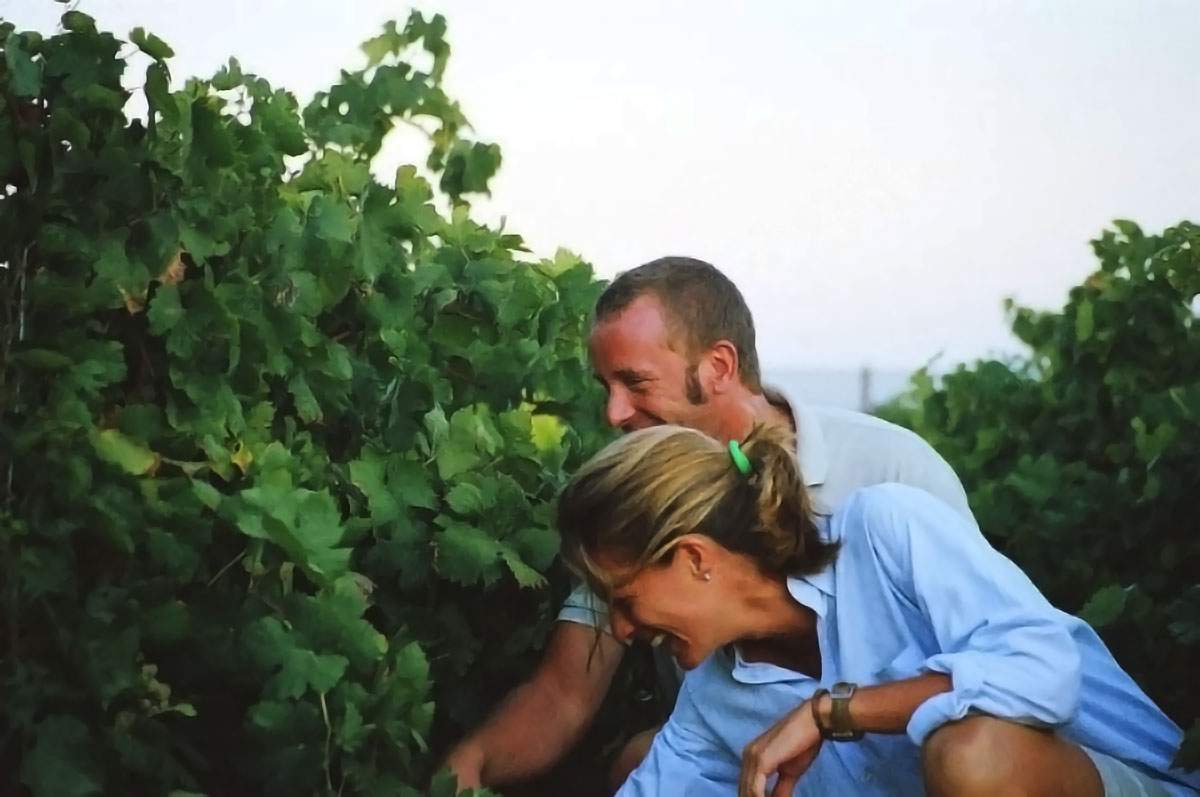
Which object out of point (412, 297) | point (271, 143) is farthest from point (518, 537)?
point (271, 143)

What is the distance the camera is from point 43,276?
3.04 metres

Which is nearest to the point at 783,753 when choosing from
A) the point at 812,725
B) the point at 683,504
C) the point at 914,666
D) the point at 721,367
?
the point at 812,725

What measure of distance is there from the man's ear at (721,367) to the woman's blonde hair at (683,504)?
2.59ft

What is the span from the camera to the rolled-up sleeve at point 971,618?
3.05m

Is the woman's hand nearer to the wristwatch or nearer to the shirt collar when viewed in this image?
the wristwatch

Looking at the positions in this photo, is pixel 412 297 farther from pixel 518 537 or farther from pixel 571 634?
pixel 571 634

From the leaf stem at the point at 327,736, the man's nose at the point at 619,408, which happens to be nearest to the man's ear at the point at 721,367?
the man's nose at the point at 619,408

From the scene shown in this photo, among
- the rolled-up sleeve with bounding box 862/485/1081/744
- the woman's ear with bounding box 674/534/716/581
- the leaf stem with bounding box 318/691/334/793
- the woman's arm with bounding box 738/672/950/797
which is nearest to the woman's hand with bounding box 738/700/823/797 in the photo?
the woman's arm with bounding box 738/672/950/797

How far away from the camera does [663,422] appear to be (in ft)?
13.5

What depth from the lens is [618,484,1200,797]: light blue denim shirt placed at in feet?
10.1

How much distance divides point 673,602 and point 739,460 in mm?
289

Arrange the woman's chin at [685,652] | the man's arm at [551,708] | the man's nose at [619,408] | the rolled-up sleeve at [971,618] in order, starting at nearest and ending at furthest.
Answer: the rolled-up sleeve at [971,618]
the woman's chin at [685,652]
the man's arm at [551,708]
the man's nose at [619,408]

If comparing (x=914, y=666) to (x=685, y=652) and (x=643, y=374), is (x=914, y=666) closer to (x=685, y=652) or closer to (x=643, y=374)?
(x=685, y=652)

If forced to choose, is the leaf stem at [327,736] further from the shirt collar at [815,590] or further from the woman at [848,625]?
the shirt collar at [815,590]
